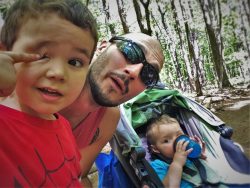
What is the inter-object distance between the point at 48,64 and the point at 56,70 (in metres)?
0.02

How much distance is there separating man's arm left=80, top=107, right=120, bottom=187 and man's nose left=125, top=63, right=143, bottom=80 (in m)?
0.13

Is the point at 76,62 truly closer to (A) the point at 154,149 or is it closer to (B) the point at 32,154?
(B) the point at 32,154

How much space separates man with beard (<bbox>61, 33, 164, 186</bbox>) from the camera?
2.59 feet

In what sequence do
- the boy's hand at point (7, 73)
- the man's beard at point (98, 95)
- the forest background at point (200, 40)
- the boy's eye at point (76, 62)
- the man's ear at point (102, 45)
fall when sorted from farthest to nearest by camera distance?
the forest background at point (200, 40), the man's ear at point (102, 45), the man's beard at point (98, 95), the boy's eye at point (76, 62), the boy's hand at point (7, 73)

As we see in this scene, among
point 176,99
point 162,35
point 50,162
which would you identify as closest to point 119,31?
point 162,35

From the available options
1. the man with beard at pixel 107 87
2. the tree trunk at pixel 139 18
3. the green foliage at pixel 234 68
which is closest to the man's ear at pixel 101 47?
the man with beard at pixel 107 87

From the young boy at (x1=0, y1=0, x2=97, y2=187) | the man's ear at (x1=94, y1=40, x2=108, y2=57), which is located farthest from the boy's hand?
the man's ear at (x1=94, y1=40, x2=108, y2=57)

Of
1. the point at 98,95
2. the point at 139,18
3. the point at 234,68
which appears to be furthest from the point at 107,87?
the point at 234,68

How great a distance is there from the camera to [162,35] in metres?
1.21

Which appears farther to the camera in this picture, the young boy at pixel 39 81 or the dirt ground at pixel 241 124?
the dirt ground at pixel 241 124

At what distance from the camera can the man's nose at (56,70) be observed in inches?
15.6

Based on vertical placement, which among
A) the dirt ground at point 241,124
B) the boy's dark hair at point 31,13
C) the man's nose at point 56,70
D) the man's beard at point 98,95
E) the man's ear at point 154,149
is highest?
the boy's dark hair at point 31,13

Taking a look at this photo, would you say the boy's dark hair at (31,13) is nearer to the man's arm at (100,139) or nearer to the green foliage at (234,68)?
the man's arm at (100,139)

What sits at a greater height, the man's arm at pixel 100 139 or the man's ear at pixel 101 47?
the man's ear at pixel 101 47
